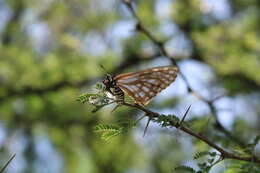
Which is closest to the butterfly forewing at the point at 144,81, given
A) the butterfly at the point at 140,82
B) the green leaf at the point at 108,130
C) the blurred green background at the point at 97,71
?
the butterfly at the point at 140,82

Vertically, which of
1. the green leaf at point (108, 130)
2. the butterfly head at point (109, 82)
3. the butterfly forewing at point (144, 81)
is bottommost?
the green leaf at point (108, 130)

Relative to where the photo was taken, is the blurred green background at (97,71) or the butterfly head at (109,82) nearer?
the butterfly head at (109,82)

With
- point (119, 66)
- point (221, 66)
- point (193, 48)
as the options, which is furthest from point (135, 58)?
point (221, 66)

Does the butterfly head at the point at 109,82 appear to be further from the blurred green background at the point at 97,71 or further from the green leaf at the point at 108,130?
the blurred green background at the point at 97,71

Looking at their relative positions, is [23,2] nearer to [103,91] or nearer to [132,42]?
[132,42]

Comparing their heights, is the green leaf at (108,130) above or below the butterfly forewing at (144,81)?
below

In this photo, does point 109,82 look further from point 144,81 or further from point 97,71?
point 97,71

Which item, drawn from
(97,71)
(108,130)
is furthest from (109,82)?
(97,71)
